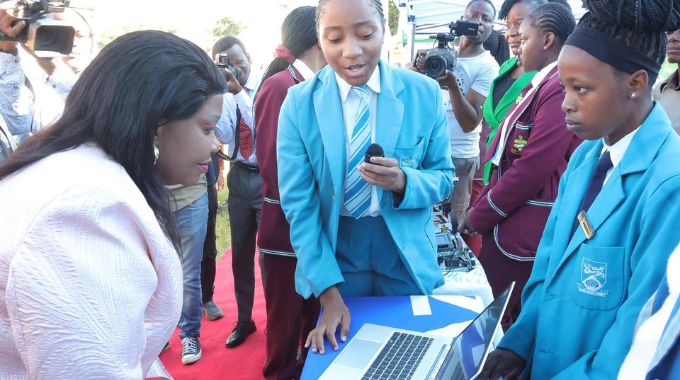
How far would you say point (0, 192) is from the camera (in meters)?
0.97

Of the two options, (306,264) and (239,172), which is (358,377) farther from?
(239,172)

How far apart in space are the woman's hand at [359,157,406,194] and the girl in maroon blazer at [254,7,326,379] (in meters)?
0.95

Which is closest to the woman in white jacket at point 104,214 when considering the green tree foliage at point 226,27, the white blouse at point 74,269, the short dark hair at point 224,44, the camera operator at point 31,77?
the white blouse at point 74,269

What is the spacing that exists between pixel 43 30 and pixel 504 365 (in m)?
2.41

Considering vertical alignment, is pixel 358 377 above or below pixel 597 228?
below

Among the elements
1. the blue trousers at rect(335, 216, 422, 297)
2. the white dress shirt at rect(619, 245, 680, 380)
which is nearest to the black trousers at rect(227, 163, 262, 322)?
the blue trousers at rect(335, 216, 422, 297)

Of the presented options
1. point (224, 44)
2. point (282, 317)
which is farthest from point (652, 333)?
point (224, 44)

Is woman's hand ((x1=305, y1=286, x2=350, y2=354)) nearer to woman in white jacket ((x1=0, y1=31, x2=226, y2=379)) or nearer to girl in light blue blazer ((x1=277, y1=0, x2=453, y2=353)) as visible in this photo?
girl in light blue blazer ((x1=277, y1=0, x2=453, y2=353))

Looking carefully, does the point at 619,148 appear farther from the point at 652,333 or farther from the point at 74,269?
the point at 74,269

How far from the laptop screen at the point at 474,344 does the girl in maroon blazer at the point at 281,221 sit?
144 centimetres

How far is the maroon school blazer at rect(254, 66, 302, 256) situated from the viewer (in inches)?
95.1

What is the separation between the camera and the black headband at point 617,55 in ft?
3.84

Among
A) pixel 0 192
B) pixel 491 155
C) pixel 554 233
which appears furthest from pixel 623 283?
pixel 491 155

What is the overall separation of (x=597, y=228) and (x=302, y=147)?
95 cm
